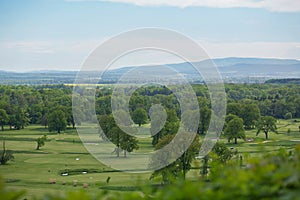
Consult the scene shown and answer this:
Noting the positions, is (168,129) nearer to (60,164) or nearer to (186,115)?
(186,115)

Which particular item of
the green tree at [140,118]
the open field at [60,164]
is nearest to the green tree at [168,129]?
→ the open field at [60,164]

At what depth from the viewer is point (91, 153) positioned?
51125mm

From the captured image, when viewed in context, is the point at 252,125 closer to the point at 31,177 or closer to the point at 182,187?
the point at 31,177

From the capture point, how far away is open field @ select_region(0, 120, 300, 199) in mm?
32372

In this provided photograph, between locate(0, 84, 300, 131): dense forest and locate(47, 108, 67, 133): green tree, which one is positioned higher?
locate(0, 84, 300, 131): dense forest

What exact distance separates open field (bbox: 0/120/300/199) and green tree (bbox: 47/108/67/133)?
1.86m

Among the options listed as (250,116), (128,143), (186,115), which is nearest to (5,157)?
(128,143)

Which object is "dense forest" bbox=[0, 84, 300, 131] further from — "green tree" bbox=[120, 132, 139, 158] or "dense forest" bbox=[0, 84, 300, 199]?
"green tree" bbox=[120, 132, 139, 158]

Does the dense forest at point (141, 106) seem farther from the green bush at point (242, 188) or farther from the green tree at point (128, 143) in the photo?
the green bush at point (242, 188)

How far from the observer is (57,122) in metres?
68.6

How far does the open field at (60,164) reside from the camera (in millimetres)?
32372

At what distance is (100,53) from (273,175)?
23.6m

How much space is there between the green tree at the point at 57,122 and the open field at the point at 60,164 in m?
1.86

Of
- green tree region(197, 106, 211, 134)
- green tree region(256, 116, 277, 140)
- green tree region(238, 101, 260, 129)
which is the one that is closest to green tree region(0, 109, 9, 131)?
green tree region(197, 106, 211, 134)
